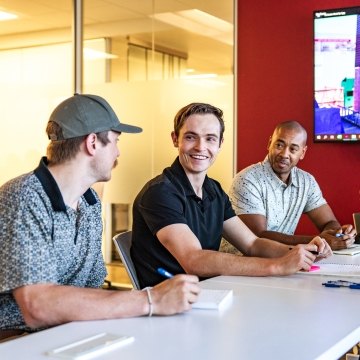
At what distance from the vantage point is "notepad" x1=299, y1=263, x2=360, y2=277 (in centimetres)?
250

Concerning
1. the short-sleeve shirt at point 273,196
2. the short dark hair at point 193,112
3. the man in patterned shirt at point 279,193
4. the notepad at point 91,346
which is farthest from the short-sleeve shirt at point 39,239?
the short-sleeve shirt at point 273,196

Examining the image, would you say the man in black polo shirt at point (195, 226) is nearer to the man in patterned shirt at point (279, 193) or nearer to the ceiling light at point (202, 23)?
the man in patterned shirt at point (279, 193)

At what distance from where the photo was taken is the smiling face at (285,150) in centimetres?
397

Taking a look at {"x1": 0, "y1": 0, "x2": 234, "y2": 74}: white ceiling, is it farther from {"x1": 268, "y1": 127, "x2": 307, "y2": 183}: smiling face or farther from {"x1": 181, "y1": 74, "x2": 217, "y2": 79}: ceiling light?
{"x1": 268, "y1": 127, "x2": 307, "y2": 183}: smiling face

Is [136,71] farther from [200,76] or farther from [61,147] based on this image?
[61,147]

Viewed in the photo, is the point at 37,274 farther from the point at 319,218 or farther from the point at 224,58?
the point at 224,58

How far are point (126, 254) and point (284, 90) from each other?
296 cm

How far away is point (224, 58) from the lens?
219 inches

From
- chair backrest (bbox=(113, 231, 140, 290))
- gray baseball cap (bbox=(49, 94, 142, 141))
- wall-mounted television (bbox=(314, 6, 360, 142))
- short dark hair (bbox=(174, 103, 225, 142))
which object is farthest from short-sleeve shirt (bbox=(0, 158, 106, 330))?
wall-mounted television (bbox=(314, 6, 360, 142))

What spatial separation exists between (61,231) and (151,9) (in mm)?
3894

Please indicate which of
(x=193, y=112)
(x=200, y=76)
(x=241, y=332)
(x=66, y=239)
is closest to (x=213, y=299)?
(x=241, y=332)

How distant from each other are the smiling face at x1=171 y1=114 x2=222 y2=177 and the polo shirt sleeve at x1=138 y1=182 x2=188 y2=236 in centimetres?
16

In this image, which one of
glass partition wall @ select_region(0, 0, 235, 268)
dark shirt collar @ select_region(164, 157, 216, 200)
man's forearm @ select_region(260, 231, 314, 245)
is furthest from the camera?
glass partition wall @ select_region(0, 0, 235, 268)

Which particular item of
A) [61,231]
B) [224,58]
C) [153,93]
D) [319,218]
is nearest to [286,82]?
[224,58]
